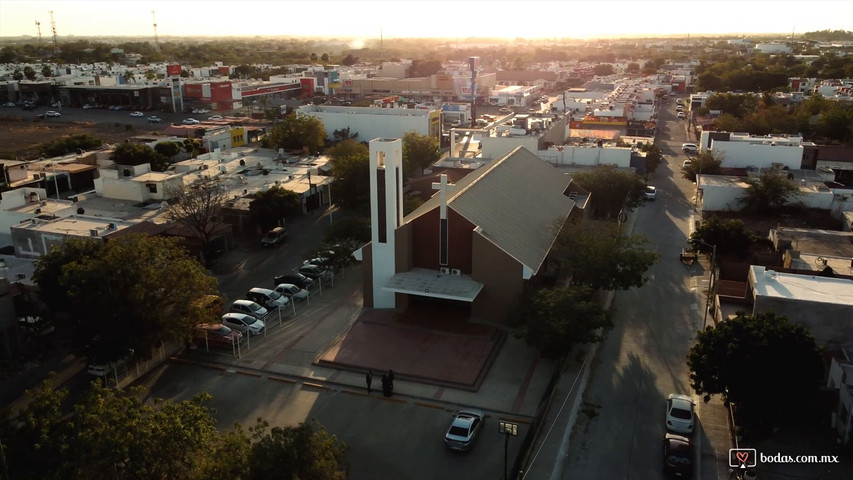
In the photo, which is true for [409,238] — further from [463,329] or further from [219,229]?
[219,229]

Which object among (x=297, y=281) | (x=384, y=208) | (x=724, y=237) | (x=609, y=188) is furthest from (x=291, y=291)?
(x=724, y=237)

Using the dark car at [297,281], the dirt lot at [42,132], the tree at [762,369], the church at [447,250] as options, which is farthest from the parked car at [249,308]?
the dirt lot at [42,132]

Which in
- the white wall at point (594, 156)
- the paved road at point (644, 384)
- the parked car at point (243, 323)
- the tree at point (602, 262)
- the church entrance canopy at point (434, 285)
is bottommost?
the paved road at point (644, 384)

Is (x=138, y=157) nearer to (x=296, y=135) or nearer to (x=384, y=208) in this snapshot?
(x=296, y=135)

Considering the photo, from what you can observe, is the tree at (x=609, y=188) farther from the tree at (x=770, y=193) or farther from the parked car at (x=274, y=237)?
the parked car at (x=274, y=237)

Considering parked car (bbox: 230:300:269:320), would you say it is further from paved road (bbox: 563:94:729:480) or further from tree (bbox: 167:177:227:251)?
paved road (bbox: 563:94:729:480)

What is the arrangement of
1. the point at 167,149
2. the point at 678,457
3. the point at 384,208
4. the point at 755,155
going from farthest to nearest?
the point at 167,149 < the point at 755,155 < the point at 384,208 < the point at 678,457

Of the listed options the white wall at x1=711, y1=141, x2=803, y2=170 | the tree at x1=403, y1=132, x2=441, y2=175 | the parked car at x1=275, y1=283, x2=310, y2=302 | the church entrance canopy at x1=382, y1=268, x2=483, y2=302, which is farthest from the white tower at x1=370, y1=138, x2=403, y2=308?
the white wall at x1=711, y1=141, x2=803, y2=170
